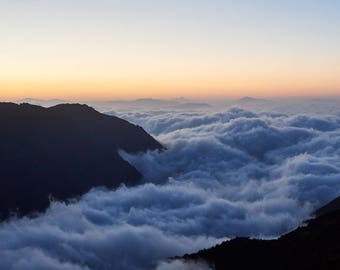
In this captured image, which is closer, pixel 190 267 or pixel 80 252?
pixel 190 267

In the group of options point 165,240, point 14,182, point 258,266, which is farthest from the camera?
point 14,182

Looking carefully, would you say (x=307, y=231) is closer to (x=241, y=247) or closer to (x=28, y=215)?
(x=241, y=247)

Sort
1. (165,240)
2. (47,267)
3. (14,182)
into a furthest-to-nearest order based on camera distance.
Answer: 1. (14,182)
2. (165,240)
3. (47,267)

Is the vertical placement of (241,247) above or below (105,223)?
above

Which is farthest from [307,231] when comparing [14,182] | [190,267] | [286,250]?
[14,182]
